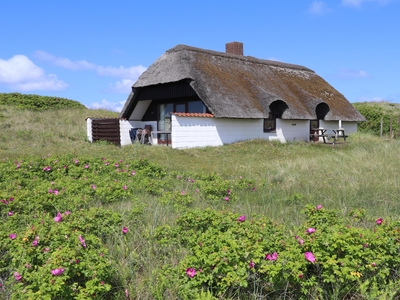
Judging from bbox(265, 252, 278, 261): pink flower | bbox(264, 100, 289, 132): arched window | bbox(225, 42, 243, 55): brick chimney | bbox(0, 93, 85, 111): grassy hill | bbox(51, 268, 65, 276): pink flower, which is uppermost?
bbox(225, 42, 243, 55): brick chimney

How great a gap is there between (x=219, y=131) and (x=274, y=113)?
4182 millimetres

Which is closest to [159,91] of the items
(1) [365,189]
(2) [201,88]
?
(2) [201,88]

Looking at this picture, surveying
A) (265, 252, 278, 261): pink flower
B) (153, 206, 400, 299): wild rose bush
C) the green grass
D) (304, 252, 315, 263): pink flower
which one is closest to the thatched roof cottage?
the green grass

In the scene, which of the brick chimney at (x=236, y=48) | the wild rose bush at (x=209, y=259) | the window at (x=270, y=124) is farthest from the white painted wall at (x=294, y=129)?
the wild rose bush at (x=209, y=259)

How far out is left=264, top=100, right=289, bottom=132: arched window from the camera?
19.0 m

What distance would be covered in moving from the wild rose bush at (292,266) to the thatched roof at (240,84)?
12.6 meters

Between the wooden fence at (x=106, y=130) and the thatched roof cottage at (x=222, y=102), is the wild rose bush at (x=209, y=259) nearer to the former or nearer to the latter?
the thatched roof cottage at (x=222, y=102)

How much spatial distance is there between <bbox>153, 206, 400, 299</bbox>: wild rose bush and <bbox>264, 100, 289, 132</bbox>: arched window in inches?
624

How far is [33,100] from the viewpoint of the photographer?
29469mm

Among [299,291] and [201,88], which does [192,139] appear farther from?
[299,291]

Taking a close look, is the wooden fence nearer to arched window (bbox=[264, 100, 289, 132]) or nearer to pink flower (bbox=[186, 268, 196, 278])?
arched window (bbox=[264, 100, 289, 132])

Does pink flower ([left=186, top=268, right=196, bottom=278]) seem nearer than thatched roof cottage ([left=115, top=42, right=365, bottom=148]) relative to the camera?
Yes

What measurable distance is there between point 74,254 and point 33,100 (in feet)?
96.5

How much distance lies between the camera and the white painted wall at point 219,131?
15.2 meters
